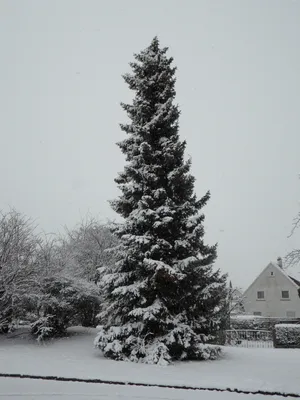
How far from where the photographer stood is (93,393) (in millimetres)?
7359

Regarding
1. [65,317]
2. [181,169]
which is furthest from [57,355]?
[181,169]

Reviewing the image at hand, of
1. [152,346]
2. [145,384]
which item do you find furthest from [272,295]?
[145,384]

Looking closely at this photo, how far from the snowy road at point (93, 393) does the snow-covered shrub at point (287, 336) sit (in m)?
12.6

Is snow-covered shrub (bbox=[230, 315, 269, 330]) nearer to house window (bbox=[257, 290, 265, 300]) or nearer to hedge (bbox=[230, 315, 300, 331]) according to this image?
hedge (bbox=[230, 315, 300, 331])

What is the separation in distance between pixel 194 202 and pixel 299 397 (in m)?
8.13

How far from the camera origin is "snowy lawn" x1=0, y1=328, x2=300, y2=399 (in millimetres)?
8289

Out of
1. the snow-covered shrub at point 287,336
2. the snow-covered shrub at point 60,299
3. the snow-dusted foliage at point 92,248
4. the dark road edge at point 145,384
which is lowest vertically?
the snow-covered shrub at point 287,336

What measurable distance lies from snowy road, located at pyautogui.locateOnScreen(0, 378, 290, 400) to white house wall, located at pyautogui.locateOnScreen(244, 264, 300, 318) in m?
35.5

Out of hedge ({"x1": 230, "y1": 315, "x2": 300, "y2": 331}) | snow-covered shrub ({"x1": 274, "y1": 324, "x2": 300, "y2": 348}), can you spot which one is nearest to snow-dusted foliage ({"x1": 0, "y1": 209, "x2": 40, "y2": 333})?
snow-covered shrub ({"x1": 274, "y1": 324, "x2": 300, "y2": 348})

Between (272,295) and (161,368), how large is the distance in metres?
33.9

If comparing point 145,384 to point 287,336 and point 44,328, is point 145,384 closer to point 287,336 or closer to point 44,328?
point 44,328

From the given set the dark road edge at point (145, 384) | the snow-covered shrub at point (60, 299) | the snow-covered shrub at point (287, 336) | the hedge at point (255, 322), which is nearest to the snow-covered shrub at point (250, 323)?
the hedge at point (255, 322)

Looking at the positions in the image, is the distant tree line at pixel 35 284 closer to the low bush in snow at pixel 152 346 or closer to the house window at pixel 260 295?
the low bush in snow at pixel 152 346

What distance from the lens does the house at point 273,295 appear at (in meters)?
39.0
